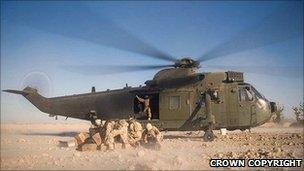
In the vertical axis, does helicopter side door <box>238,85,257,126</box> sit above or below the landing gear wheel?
above

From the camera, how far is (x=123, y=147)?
12.0 m

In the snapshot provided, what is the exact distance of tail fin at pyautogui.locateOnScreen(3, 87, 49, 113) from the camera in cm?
1859

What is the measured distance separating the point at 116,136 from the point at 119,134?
168 mm

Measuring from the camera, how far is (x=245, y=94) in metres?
15.7

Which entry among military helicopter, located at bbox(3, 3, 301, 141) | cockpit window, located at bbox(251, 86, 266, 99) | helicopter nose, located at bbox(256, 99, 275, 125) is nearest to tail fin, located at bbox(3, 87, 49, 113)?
military helicopter, located at bbox(3, 3, 301, 141)

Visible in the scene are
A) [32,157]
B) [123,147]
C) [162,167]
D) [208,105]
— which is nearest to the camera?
[162,167]

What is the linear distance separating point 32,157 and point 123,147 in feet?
11.7

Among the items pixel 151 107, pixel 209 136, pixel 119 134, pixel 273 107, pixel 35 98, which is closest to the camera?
pixel 119 134

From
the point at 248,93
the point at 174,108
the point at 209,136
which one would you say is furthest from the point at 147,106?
the point at 248,93

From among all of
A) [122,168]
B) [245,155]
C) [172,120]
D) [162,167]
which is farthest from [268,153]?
[172,120]

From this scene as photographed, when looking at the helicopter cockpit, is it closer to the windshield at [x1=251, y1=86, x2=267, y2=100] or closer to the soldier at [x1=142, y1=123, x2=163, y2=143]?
the windshield at [x1=251, y1=86, x2=267, y2=100]

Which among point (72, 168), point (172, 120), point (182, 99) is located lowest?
point (72, 168)

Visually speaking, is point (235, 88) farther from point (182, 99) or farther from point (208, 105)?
point (182, 99)

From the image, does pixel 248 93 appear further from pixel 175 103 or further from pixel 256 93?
pixel 175 103
